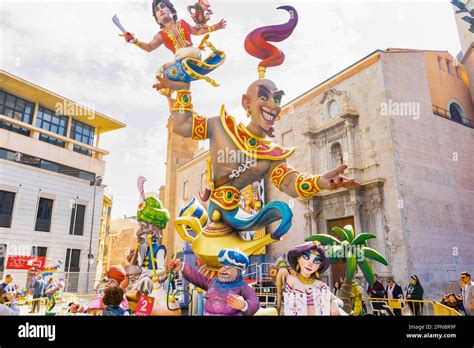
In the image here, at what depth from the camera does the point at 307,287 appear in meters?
3.64

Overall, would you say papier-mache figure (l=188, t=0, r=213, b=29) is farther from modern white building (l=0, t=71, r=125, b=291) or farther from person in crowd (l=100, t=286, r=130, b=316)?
A: modern white building (l=0, t=71, r=125, b=291)

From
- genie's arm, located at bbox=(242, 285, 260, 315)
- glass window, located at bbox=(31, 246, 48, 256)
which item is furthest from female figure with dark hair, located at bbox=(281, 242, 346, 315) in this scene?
glass window, located at bbox=(31, 246, 48, 256)

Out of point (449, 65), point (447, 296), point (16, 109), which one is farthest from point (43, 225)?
point (449, 65)

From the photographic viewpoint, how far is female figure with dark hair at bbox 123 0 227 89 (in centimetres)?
502

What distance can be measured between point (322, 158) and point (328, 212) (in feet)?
7.76

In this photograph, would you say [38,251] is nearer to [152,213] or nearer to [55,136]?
[55,136]

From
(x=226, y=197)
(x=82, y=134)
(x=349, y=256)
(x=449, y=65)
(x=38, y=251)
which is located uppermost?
(x=449, y=65)

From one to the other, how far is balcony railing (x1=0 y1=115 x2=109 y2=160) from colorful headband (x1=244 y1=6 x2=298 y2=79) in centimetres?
1628

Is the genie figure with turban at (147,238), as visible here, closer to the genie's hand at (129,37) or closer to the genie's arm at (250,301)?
the genie's arm at (250,301)

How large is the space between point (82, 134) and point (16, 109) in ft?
12.4

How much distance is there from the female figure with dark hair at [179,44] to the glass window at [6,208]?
14838mm

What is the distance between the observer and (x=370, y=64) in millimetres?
13227

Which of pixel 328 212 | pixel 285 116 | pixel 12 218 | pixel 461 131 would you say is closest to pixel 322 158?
pixel 328 212

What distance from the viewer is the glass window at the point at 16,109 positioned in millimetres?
17000
